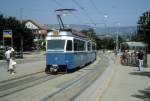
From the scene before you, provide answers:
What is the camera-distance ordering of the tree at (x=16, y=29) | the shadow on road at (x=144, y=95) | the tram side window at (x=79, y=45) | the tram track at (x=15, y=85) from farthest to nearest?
the tree at (x=16, y=29), the tram side window at (x=79, y=45), the tram track at (x=15, y=85), the shadow on road at (x=144, y=95)

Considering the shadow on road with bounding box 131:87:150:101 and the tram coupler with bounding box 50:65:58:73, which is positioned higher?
the tram coupler with bounding box 50:65:58:73

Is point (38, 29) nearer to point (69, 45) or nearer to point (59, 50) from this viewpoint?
point (69, 45)

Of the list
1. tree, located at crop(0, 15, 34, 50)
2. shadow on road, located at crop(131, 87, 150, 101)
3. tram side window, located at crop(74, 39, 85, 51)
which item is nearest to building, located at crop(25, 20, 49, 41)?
tree, located at crop(0, 15, 34, 50)

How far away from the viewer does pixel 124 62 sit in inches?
1799

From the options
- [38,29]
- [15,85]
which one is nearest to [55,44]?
[15,85]

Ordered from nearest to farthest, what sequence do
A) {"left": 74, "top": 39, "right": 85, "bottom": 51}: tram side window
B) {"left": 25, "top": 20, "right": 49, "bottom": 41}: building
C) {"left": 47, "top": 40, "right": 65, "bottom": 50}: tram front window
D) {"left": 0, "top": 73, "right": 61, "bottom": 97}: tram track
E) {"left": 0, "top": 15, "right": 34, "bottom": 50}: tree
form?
{"left": 0, "top": 73, "right": 61, "bottom": 97}: tram track
{"left": 47, "top": 40, "right": 65, "bottom": 50}: tram front window
{"left": 74, "top": 39, "right": 85, "bottom": 51}: tram side window
{"left": 0, "top": 15, "right": 34, "bottom": 50}: tree
{"left": 25, "top": 20, "right": 49, "bottom": 41}: building

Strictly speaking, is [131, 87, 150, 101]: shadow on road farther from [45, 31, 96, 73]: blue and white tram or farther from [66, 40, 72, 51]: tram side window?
[66, 40, 72, 51]: tram side window

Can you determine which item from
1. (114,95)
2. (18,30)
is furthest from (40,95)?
(18,30)

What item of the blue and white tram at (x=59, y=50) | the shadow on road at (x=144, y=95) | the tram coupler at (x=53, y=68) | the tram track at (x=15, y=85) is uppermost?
the blue and white tram at (x=59, y=50)

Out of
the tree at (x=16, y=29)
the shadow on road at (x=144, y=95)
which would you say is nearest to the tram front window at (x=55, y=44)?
the shadow on road at (x=144, y=95)

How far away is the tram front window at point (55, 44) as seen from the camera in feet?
87.9

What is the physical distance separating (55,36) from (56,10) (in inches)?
141

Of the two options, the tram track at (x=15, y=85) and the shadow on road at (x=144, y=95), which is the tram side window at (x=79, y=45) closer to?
the tram track at (x=15, y=85)

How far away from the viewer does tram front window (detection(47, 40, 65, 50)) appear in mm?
26781
